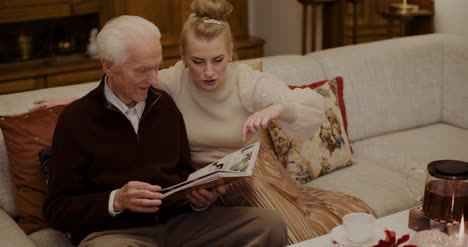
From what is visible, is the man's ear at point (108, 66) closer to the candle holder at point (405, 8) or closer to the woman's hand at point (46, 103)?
the woman's hand at point (46, 103)

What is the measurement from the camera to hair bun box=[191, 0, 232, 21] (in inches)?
83.9

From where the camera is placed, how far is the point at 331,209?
89.5 inches

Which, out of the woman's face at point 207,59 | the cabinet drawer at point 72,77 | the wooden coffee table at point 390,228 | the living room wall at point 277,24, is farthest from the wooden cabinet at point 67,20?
the wooden coffee table at point 390,228

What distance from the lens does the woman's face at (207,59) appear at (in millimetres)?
2080

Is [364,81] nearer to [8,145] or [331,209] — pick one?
[331,209]

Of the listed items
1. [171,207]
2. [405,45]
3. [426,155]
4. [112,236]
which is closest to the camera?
[112,236]

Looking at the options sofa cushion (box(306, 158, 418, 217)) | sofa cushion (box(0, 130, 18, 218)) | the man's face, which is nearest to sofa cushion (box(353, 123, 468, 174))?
sofa cushion (box(306, 158, 418, 217))

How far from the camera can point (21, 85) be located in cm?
386

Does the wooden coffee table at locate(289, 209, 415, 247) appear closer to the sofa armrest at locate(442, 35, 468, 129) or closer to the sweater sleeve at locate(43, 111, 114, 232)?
the sweater sleeve at locate(43, 111, 114, 232)

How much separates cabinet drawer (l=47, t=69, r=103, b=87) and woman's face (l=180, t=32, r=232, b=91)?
80.6 inches

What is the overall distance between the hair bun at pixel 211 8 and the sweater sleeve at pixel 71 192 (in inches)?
22.8

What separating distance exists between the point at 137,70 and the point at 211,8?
0.37 metres

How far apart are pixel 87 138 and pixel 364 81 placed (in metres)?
1.51

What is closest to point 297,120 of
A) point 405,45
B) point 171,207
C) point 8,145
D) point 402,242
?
point 171,207
